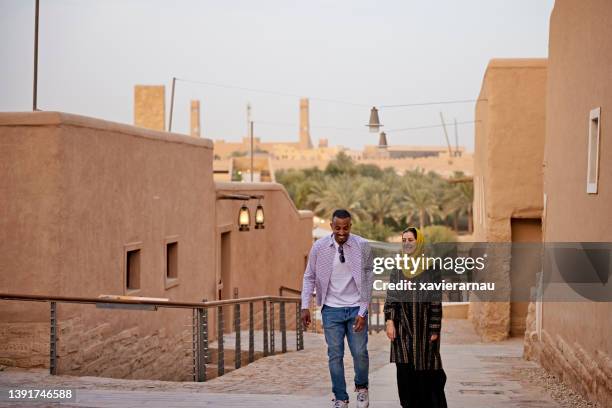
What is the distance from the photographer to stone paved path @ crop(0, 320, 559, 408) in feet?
25.4

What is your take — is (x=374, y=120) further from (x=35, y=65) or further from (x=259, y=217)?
(x=35, y=65)

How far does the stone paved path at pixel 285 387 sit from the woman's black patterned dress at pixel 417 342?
87cm

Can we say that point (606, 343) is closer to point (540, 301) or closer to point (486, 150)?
point (540, 301)

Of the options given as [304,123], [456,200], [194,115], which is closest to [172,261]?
[456,200]

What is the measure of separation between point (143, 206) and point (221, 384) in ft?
14.9

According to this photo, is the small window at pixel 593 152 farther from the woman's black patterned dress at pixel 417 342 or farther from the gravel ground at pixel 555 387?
the woman's black patterned dress at pixel 417 342

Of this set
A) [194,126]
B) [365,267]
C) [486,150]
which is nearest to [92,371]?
[365,267]

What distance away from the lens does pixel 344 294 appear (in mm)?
7332

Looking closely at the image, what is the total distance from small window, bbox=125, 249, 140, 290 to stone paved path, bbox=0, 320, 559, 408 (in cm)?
225

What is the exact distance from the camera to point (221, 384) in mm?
9727

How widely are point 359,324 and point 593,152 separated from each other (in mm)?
3358

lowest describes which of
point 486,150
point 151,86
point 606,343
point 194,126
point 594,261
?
point 606,343

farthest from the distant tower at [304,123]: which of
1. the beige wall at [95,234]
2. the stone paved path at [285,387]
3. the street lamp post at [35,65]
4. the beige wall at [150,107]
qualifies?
the stone paved path at [285,387]

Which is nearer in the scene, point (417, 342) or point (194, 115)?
point (417, 342)
